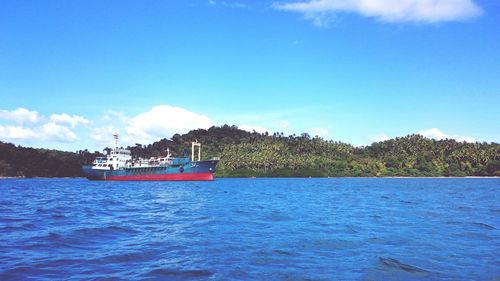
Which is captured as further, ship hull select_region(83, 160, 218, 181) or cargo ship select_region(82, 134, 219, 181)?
cargo ship select_region(82, 134, 219, 181)

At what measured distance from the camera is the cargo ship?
12175 centimetres

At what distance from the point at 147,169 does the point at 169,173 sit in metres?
8.09

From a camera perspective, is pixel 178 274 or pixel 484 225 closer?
pixel 178 274

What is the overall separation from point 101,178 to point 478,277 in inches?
5176

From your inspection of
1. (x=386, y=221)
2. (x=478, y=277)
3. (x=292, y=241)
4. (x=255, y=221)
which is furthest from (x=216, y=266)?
(x=386, y=221)

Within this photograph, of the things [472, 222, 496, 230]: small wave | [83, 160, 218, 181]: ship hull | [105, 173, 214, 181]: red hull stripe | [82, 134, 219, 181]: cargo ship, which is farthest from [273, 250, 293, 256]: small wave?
[105, 173, 214, 181]: red hull stripe

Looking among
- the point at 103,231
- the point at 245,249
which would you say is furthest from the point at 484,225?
the point at 103,231

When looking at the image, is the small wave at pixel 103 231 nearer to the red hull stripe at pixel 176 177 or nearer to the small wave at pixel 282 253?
the small wave at pixel 282 253

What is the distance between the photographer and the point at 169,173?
398 ft

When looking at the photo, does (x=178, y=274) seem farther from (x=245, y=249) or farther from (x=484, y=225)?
(x=484, y=225)

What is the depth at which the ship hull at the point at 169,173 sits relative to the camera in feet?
399

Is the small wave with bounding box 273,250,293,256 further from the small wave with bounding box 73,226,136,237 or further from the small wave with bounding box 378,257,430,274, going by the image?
the small wave with bounding box 73,226,136,237

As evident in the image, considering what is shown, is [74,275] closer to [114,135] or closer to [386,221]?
[386,221]

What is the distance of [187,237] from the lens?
19.6 m
